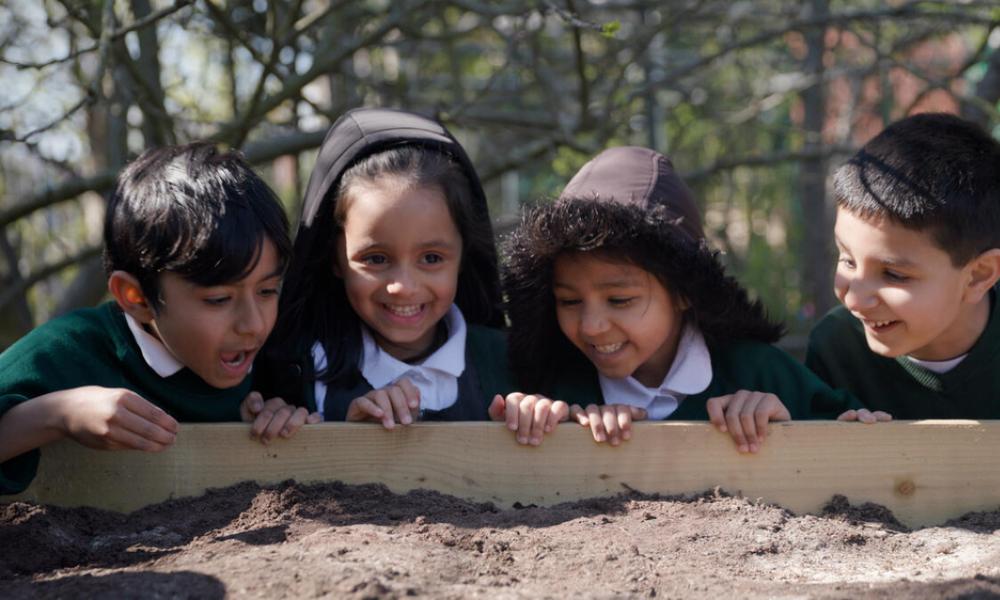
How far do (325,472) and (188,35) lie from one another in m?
3.10

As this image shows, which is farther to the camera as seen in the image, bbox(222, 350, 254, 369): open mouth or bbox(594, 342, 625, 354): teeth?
bbox(594, 342, 625, 354): teeth

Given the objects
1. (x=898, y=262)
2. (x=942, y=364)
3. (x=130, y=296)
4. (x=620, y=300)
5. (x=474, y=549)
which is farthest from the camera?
(x=942, y=364)

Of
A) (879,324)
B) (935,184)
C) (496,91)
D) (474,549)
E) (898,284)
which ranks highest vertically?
(496,91)

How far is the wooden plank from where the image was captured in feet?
8.18

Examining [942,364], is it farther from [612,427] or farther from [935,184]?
[612,427]

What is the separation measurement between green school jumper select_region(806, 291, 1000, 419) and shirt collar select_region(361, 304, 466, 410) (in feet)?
3.39

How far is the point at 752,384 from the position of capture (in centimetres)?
295

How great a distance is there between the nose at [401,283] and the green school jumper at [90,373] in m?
0.45

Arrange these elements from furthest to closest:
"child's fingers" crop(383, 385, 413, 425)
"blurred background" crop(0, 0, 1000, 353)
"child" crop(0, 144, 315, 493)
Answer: "blurred background" crop(0, 0, 1000, 353) → "child's fingers" crop(383, 385, 413, 425) → "child" crop(0, 144, 315, 493)

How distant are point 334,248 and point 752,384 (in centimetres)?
119

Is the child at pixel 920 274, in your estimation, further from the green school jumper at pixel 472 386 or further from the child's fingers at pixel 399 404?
the child's fingers at pixel 399 404

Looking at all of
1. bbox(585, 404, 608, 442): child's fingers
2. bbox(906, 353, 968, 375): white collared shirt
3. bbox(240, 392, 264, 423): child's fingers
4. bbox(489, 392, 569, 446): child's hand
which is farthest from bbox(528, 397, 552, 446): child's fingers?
bbox(906, 353, 968, 375): white collared shirt

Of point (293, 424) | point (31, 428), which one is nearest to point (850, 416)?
point (293, 424)

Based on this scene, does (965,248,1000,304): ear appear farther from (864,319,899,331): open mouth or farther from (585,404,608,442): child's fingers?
(585,404,608,442): child's fingers
